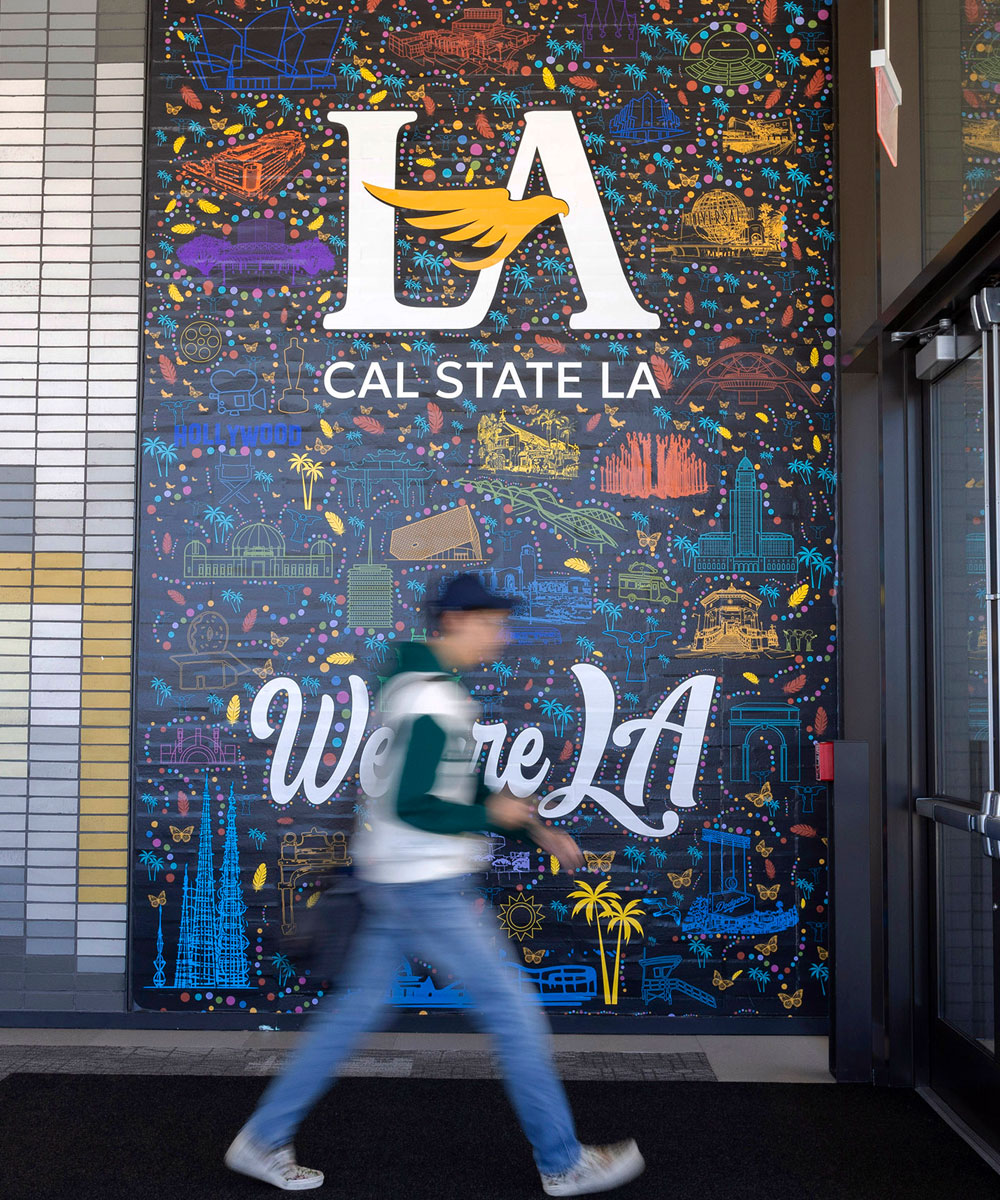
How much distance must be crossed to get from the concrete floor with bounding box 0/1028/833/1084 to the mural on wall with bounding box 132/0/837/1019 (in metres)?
0.13

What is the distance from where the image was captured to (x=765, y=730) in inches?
168

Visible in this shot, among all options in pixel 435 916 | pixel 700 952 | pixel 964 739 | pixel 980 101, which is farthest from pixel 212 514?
pixel 980 101

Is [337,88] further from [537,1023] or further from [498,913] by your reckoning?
[537,1023]

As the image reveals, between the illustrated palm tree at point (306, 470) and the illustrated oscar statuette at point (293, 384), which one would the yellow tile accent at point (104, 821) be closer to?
the illustrated palm tree at point (306, 470)

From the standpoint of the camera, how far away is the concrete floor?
153 inches

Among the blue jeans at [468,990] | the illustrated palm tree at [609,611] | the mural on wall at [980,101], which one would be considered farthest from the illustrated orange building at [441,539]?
the mural on wall at [980,101]

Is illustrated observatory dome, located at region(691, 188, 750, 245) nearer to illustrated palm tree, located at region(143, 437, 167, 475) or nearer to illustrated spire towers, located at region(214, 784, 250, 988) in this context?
illustrated palm tree, located at region(143, 437, 167, 475)

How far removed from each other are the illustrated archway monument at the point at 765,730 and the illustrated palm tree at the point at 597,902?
0.68m

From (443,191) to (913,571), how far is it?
2.40m

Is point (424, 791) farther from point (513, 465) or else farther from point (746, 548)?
point (746, 548)

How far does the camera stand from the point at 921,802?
366cm

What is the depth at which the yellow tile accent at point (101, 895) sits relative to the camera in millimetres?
4273

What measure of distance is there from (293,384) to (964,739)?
2.86 meters

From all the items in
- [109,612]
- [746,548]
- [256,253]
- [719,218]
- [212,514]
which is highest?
[719,218]
